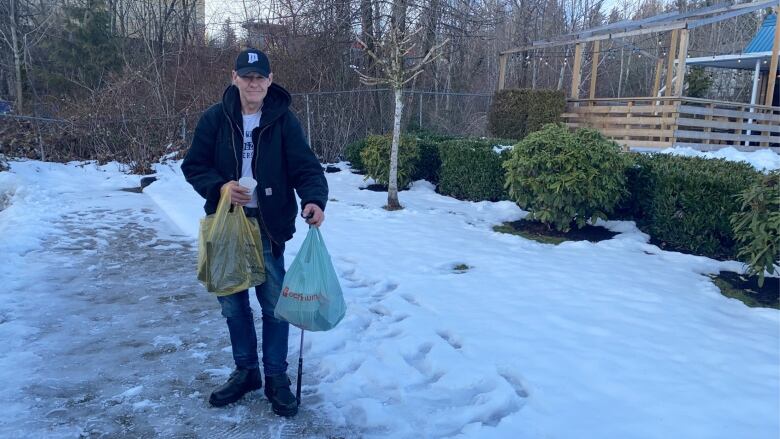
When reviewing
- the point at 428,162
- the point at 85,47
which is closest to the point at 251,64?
the point at 428,162

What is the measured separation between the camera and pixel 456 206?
9.75 m

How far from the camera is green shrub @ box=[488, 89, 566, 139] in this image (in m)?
15.4

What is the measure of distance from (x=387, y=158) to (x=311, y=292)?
330 inches

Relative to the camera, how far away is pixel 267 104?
321cm

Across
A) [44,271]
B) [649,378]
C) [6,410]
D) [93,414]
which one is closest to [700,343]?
[649,378]

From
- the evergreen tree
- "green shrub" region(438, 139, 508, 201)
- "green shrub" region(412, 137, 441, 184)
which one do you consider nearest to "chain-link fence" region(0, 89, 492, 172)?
"green shrub" region(412, 137, 441, 184)

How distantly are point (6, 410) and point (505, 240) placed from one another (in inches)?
216

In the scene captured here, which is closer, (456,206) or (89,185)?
(456,206)

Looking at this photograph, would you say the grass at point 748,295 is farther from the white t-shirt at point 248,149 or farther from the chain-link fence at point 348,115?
the chain-link fence at point 348,115

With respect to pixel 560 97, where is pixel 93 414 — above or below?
below

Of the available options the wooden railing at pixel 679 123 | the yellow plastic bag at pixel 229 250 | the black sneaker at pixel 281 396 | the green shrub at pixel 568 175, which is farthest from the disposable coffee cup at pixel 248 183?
the wooden railing at pixel 679 123

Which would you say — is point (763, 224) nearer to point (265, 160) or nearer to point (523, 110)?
point (265, 160)

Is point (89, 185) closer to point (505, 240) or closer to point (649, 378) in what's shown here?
point (505, 240)

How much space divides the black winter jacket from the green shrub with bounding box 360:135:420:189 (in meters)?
7.79
